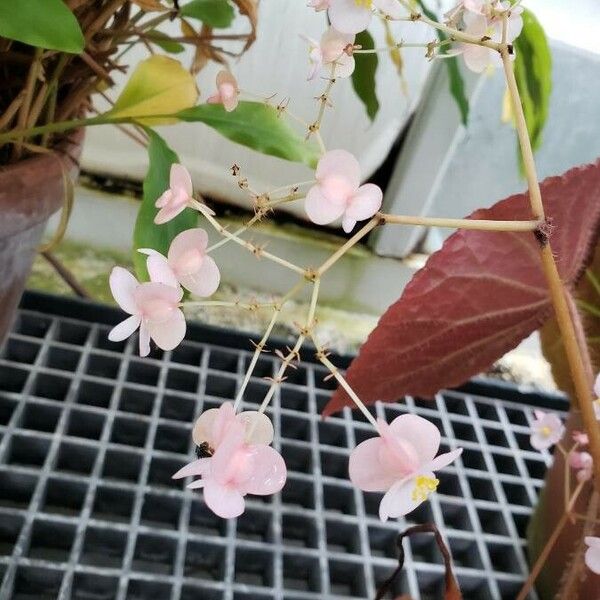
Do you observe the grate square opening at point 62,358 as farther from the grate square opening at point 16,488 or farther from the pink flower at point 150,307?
the pink flower at point 150,307

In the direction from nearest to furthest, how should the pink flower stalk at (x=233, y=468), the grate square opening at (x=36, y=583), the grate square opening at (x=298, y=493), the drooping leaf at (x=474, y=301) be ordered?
the pink flower stalk at (x=233, y=468) < the drooping leaf at (x=474, y=301) < the grate square opening at (x=36, y=583) < the grate square opening at (x=298, y=493)

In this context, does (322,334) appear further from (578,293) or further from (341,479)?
(578,293)

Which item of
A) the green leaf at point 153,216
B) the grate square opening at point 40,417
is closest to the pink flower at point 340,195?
the green leaf at point 153,216

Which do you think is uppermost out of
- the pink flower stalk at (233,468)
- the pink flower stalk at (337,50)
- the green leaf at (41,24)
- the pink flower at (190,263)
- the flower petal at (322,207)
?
the pink flower stalk at (337,50)

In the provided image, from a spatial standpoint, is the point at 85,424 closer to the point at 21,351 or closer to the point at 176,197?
the point at 21,351

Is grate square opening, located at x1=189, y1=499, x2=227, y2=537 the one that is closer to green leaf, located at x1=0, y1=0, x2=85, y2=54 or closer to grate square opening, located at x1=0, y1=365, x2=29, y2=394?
grate square opening, located at x1=0, y1=365, x2=29, y2=394
